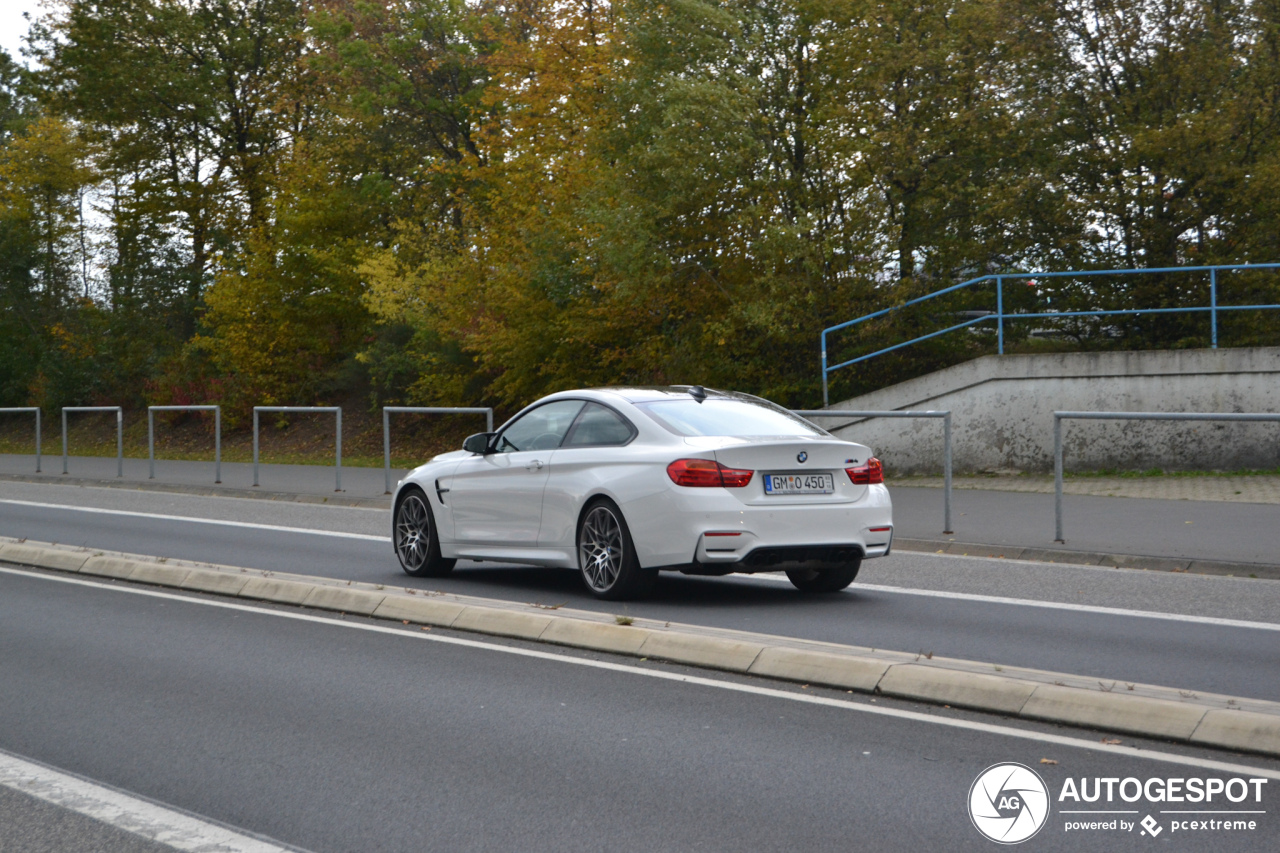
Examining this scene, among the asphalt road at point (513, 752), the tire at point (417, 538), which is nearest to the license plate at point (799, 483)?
the asphalt road at point (513, 752)

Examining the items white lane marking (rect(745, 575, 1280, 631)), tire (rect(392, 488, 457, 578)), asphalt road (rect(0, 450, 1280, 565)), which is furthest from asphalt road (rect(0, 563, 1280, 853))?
asphalt road (rect(0, 450, 1280, 565))

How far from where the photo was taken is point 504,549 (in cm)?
1061

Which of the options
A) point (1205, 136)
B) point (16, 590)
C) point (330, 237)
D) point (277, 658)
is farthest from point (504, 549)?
point (330, 237)

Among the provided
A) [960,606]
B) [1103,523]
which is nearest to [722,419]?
[960,606]

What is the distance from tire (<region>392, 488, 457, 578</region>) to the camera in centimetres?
1138

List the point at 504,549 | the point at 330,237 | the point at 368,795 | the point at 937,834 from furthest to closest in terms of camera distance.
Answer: the point at 330,237, the point at 504,549, the point at 368,795, the point at 937,834

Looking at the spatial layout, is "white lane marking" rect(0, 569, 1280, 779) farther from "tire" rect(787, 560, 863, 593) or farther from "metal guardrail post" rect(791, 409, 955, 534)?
"metal guardrail post" rect(791, 409, 955, 534)

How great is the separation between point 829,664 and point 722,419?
3.31 metres

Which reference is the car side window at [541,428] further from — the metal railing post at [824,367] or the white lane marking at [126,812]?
the metal railing post at [824,367]

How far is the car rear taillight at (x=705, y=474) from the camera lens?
30.0 ft

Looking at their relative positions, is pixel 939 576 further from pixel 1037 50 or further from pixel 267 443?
pixel 267 443

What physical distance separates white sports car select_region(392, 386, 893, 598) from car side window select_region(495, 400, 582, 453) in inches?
0.4

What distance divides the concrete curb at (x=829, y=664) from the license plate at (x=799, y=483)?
1.48 metres

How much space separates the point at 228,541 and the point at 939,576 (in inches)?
299
